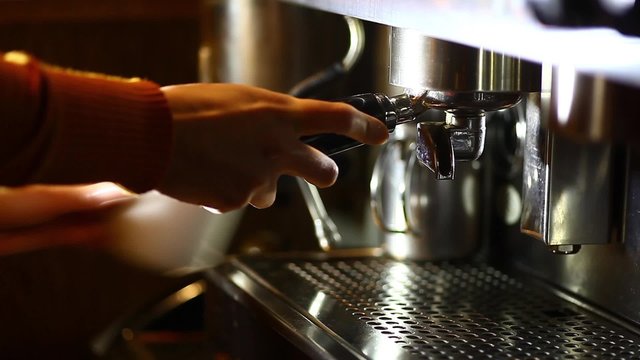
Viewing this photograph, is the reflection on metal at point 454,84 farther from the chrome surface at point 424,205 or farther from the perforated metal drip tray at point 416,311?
the chrome surface at point 424,205

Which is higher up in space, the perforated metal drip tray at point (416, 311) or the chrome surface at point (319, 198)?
the chrome surface at point (319, 198)

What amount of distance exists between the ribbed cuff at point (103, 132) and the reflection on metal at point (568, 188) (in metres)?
0.37

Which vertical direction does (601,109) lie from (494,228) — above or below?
above

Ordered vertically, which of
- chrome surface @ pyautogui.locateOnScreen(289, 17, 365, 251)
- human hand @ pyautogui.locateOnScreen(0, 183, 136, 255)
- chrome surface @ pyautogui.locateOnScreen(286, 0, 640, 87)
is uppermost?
chrome surface @ pyautogui.locateOnScreen(286, 0, 640, 87)

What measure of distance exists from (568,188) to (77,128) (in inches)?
17.5

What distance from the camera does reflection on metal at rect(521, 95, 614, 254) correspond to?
2.96 ft

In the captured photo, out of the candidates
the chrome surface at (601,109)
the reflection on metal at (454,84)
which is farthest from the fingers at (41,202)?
the chrome surface at (601,109)

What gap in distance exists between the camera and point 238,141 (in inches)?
27.5

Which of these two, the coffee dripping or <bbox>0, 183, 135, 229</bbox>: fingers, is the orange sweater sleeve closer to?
the coffee dripping

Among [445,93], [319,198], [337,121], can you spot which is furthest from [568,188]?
[319,198]

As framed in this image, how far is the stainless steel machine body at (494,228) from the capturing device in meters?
0.67

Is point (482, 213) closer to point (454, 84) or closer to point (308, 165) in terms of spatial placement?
point (454, 84)

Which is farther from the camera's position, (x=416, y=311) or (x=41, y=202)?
(x=41, y=202)

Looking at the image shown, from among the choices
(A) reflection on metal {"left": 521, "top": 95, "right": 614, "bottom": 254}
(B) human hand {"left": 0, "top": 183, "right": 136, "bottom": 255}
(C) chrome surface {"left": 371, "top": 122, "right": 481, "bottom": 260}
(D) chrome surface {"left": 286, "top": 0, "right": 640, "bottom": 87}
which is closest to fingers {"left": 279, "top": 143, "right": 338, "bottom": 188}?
(D) chrome surface {"left": 286, "top": 0, "right": 640, "bottom": 87}
